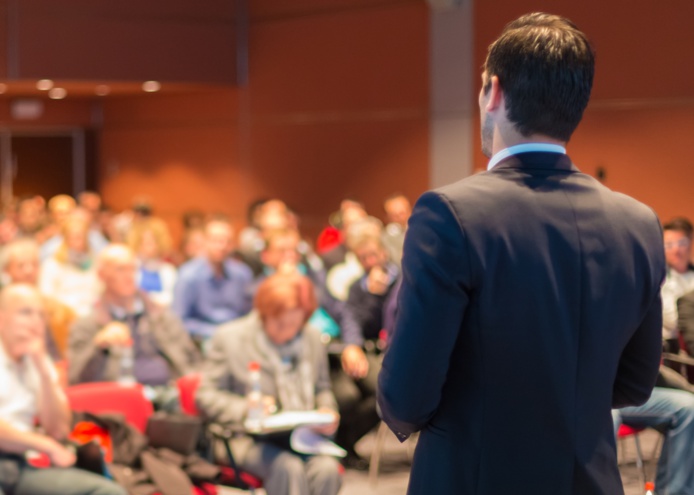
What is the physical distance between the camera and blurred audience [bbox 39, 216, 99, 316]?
759 centimetres

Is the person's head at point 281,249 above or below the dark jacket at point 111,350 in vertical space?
above

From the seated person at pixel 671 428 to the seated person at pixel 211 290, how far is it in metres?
3.31

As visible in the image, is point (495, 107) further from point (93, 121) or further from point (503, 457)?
point (93, 121)

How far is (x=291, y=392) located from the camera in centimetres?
498

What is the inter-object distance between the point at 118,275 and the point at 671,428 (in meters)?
3.06

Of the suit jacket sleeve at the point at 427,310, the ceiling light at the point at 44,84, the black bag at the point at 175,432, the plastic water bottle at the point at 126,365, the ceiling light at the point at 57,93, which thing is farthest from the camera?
the ceiling light at the point at 57,93

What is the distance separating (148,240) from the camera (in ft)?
27.8

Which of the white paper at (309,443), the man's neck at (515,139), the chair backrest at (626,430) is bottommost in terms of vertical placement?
the chair backrest at (626,430)

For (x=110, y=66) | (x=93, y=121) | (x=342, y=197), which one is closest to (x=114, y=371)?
(x=342, y=197)

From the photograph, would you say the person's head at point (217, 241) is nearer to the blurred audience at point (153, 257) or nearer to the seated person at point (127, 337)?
the blurred audience at point (153, 257)

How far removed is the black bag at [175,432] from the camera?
469 cm

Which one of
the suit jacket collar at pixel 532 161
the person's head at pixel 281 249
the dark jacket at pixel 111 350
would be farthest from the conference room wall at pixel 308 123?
the suit jacket collar at pixel 532 161

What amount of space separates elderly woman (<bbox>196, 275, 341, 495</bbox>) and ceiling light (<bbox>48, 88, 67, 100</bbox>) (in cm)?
924

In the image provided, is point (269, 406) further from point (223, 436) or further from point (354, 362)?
point (354, 362)
